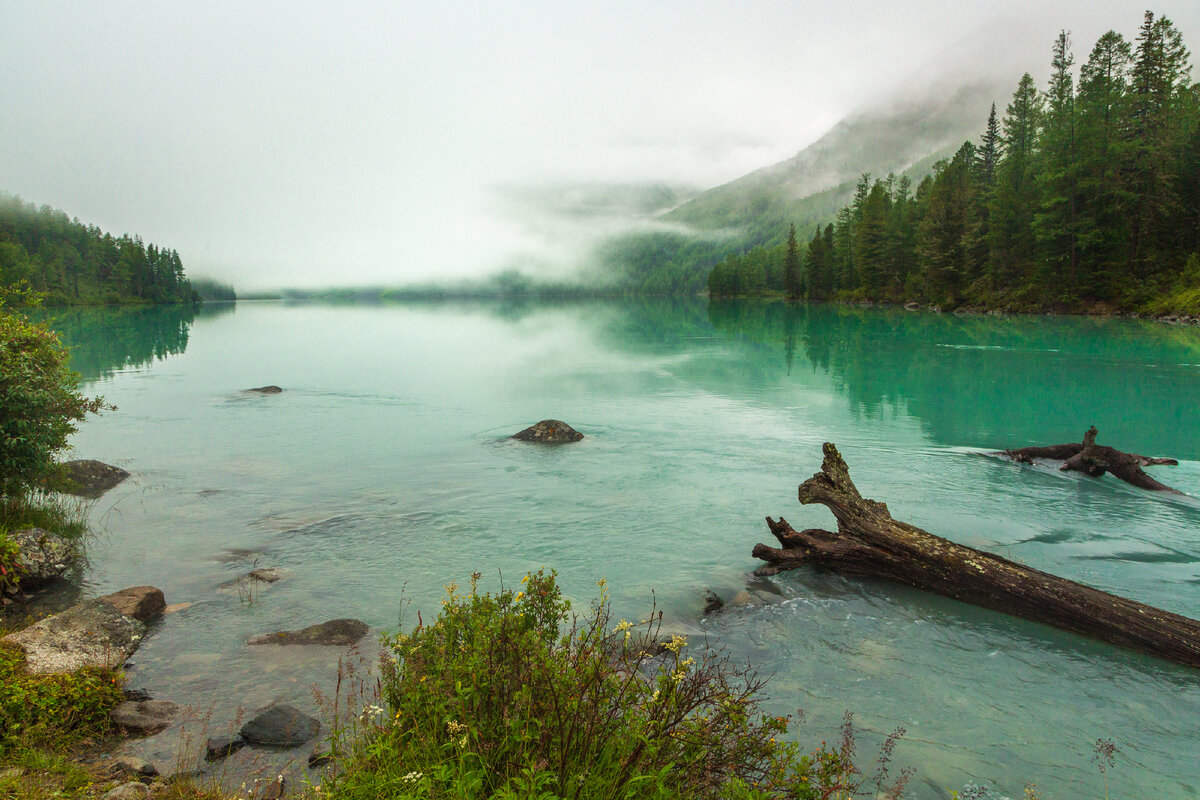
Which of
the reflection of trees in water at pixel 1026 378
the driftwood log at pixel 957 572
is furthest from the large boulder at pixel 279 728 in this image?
the reflection of trees in water at pixel 1026 378

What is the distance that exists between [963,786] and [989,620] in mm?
4094

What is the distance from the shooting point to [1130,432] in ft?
78.1

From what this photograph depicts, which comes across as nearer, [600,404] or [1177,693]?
[1177,693]

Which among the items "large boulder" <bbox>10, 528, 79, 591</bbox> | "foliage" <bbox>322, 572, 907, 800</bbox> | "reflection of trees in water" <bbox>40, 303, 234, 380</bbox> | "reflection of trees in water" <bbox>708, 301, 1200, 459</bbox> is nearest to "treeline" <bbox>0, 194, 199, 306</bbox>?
"reflection of trees in water" <bbox>40, 303, 234, 380</bbox>

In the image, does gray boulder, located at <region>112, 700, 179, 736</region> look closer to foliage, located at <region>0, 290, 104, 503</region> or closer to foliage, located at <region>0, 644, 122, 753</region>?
foliage, located at <region>0, 644, 122, 753</region>

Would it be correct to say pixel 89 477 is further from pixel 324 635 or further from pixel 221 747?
pixel 221 747

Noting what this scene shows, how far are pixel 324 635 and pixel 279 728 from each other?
263 centimetres

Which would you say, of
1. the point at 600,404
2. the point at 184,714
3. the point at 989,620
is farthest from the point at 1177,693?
the point at 600,404

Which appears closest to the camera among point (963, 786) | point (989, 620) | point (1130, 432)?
point (963, 786)

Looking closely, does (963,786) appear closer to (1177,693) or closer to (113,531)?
(1177,693)

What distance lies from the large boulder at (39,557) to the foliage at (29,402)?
5.15 ft

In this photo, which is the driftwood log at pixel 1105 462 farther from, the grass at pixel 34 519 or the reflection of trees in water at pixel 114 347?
the reflection of trees in water at pixel 114 347

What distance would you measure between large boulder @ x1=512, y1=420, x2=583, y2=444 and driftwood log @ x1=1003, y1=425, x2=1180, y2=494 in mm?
15333

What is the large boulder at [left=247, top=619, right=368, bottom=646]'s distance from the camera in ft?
31.6
